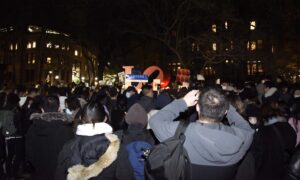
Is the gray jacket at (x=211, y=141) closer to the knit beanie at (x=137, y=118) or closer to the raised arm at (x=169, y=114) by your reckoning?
the raised arm at (x=169, y=114)

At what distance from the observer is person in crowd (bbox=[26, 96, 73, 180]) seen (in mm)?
6113

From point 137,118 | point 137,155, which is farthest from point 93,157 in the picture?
point 137,118

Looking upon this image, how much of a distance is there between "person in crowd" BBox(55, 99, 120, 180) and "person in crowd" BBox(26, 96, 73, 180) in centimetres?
195

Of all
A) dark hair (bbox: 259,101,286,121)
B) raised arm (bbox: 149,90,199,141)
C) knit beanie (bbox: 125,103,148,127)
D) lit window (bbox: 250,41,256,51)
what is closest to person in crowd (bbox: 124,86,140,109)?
dark hair (bbox: 259,101,286,121)

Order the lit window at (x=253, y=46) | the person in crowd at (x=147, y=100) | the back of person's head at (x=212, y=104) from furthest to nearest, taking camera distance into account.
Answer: the lit window at (x=253, y=46) < the person in crowd at (x=147, y=100) < the back of person's head at (x=212, y=104)

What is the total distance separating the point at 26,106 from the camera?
9.99 m

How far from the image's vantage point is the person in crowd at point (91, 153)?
3982mm

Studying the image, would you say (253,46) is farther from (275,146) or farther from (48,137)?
(48,137)

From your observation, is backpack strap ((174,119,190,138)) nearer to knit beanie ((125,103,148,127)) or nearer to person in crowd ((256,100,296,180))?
knit beanie ((125,103,148,127))

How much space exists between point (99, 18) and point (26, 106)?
82.7 feet

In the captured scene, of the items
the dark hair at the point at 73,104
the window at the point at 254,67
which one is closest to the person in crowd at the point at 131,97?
the dark hair at the point at 73,104

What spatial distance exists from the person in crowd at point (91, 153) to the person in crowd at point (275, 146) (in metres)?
2.82

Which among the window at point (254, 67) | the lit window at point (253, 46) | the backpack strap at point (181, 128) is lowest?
the backpack strap at point (181, 128)

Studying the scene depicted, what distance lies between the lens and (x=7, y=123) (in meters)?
7.96
